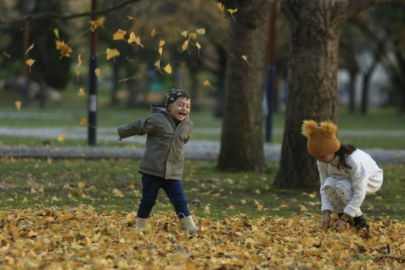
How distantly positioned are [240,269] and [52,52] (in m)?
59.4

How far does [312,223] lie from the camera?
989 cm

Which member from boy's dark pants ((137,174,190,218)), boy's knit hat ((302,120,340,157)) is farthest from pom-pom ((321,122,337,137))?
boy's dark pants ((137,174,190,218))

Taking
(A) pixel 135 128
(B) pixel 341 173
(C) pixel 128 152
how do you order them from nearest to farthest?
(A) pixel 135 128
(B) pixel 341 173
(C) pixel 128 152

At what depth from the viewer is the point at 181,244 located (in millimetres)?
7918

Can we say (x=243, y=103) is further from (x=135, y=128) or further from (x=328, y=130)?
(x=135, y=128)

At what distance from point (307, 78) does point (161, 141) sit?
4851 millimetres

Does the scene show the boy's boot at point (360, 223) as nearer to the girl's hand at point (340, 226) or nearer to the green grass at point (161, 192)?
the girl's hand at point (340, 226)

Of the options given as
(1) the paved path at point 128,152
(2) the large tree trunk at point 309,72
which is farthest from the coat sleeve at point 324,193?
(1) the paved path at point 128,152

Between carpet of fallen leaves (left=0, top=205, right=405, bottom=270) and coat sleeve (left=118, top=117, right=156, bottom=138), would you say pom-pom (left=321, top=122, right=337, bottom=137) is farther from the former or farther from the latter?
coat sleeve (left=118, top=117, right=156, bottom=138)

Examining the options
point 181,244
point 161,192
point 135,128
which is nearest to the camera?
point 181,244

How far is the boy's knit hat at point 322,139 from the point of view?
8.87 m

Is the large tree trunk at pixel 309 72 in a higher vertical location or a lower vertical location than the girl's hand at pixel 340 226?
higher

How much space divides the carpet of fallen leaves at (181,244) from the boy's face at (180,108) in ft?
3.36

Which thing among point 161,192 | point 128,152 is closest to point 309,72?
point 161,192
